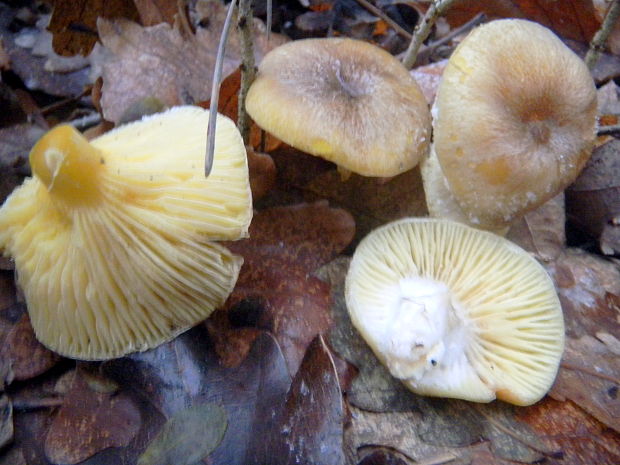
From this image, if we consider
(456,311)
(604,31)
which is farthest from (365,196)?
(604,31)

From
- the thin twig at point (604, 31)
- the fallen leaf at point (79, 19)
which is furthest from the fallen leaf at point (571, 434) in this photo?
the fallen leaf at point (79, 19)

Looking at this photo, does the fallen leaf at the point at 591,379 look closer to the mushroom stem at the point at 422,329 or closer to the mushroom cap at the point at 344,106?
the mushroom stem at the point at 422,329

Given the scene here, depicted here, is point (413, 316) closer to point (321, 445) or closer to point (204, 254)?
point (321, 445)

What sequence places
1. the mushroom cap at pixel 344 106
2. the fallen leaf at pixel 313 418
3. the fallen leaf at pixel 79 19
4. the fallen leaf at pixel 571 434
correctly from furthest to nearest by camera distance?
the fallen leaf at pixel 79 19 < the mushroom cap at pixel 344 106 < the fallen leaf at pixel 571 434 < the fallen leaf at pixel 313 418

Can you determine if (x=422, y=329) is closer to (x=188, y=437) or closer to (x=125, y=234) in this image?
(x=188, y=437)

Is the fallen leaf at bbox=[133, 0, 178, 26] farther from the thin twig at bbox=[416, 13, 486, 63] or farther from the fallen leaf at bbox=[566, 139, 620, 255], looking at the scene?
the fallen leaf at bbox=[566, 139, 620, 255]

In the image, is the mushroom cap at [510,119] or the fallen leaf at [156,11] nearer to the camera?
the mushroom cap at [510,119]
